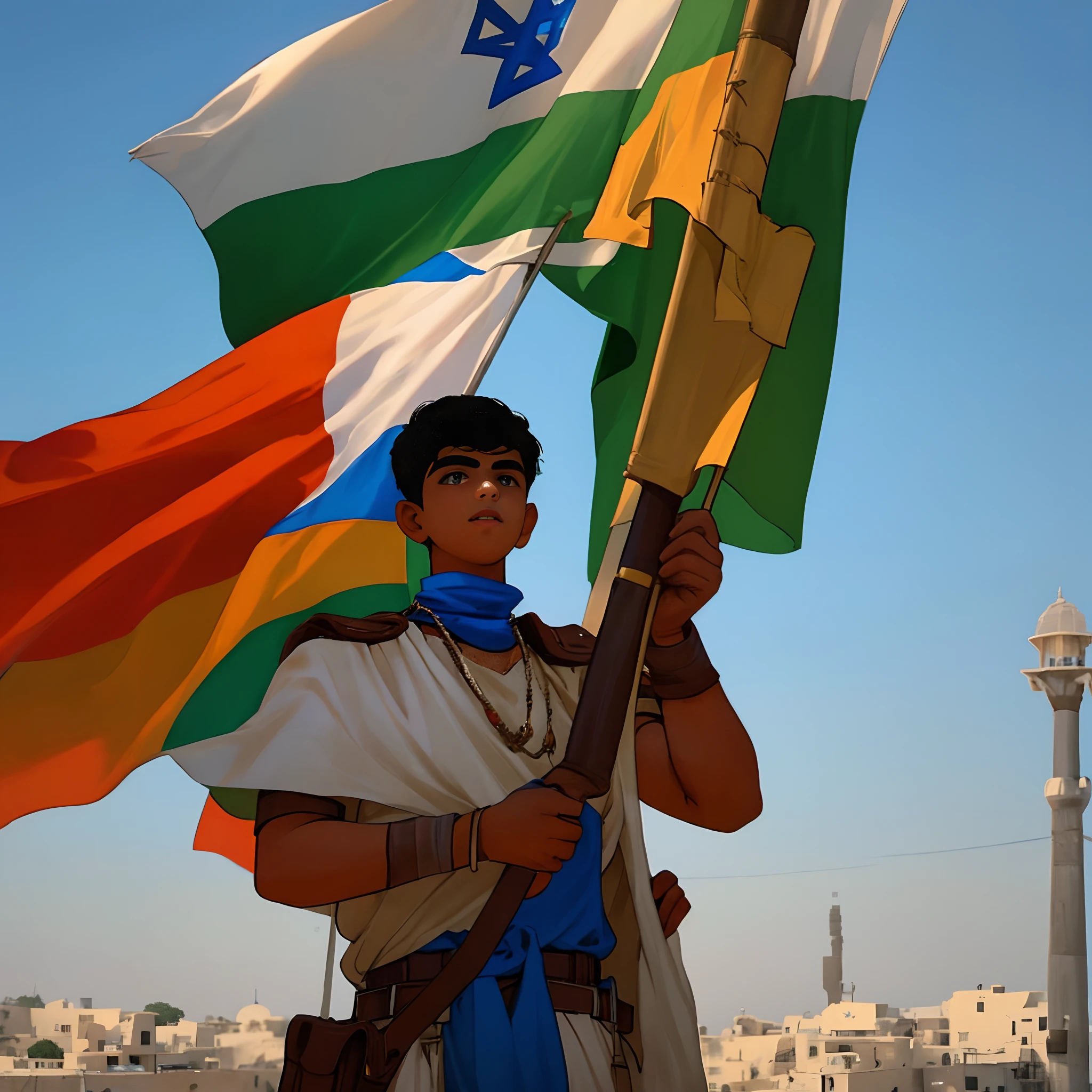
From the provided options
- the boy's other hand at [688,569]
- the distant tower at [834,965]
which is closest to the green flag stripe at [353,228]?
the boy's other hand at [688,569]

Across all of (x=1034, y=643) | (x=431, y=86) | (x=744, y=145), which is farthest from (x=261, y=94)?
(x=1034, y=643)

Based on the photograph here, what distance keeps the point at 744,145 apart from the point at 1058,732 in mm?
19690

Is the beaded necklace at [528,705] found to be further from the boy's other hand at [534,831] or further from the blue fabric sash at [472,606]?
the boy's other hand at [534,831]

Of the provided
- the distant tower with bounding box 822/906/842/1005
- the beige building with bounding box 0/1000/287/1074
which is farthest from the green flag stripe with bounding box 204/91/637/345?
the distant tower with bounding box 822/906/842/1005

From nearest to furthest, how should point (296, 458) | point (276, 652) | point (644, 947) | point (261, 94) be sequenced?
point (644, 947) → point (276, 652) → point (296, 458) → point (261, 94)

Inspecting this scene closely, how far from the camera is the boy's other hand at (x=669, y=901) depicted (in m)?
3.94

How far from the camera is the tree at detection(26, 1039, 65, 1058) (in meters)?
27.2

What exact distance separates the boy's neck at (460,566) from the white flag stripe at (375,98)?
197cm

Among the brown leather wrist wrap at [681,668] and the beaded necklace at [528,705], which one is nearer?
the beaded necklace at [528,705]

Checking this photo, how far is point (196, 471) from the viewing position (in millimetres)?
4895

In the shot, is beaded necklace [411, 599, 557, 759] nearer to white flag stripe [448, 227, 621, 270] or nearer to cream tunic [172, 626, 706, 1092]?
cream tunic [172, 626, 706, 1092]

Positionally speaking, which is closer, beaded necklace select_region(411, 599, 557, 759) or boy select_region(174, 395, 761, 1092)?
boy select_region(174, 395, 761, 1092)

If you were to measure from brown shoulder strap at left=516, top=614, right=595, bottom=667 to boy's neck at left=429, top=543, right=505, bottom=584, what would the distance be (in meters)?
0.16

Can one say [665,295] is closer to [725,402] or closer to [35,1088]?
[725,402]
